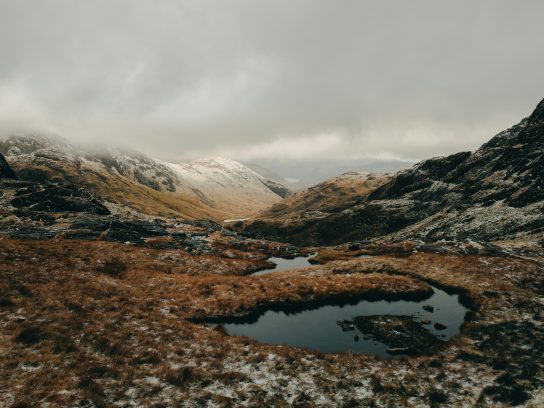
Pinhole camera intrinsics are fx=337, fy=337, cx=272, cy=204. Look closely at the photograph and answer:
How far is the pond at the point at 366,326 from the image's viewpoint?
1100 inches

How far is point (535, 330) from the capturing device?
89.0ft

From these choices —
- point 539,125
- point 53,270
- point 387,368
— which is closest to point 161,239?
point 53,270

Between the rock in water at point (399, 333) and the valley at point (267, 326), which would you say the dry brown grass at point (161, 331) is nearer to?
the valley at point (267, 326)

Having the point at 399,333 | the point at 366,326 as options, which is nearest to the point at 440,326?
the point at 399,333

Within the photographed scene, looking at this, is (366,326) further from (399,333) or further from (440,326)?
(440,326)

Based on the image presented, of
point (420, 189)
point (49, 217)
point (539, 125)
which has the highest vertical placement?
point (539, 125)

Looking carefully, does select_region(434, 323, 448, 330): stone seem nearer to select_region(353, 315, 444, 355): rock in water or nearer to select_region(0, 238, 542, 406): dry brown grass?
select_region(353, 315, 444, 355): rock in water

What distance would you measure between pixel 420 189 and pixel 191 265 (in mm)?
109537

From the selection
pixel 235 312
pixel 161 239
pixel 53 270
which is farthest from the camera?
pixel 161 239

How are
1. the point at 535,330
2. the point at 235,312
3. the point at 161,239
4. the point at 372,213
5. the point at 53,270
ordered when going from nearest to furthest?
the point at 535,330 < the point at 235,312 < the point at 53,270 < the point at 161,239 < the point at 372,213

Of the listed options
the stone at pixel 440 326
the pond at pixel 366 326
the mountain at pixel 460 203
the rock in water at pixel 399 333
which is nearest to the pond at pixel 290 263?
the pond at pixel 366 326

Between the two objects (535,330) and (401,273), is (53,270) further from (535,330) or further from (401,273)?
(535,330)

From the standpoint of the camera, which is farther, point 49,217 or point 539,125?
point 539,125

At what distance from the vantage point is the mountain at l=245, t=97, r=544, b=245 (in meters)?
74.9
